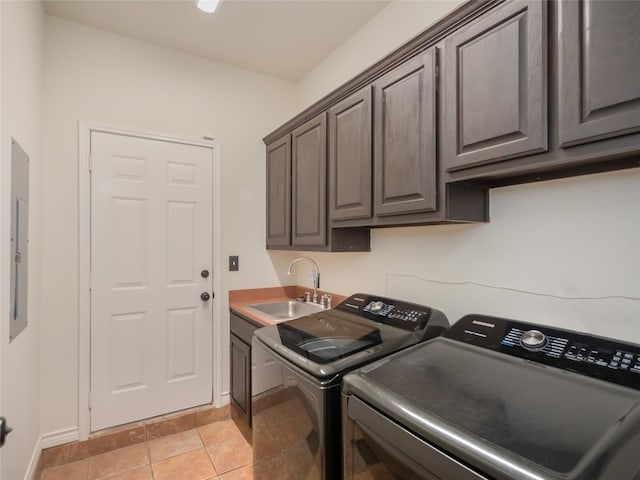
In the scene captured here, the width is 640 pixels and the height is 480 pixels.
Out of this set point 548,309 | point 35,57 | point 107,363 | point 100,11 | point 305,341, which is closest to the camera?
point 548,309

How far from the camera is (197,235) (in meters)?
2.58

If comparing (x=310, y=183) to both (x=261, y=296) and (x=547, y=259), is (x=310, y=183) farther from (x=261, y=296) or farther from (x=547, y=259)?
(x=547, y=259)

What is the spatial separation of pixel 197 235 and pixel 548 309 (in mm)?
2248

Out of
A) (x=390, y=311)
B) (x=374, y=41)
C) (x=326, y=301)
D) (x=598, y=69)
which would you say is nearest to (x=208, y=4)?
(x=374, y=41)

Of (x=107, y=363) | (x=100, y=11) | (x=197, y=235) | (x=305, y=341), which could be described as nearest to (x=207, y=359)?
(x=107, y=363)

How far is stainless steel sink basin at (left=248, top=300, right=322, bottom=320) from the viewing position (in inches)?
105

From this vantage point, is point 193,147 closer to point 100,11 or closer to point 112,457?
point 100,11

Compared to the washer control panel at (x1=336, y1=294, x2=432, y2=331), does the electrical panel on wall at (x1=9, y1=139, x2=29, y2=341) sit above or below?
above

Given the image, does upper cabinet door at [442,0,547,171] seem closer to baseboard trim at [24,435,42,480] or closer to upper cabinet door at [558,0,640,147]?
upper cabinet door at [558,0,640,147]

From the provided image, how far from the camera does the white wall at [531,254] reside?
1.11 metres

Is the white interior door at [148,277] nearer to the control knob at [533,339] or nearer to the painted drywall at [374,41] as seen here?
the painted drywall at [374,41]

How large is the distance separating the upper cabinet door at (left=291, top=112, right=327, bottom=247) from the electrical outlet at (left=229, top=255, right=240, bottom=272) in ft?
1.87

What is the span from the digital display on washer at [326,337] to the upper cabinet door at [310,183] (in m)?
0.55

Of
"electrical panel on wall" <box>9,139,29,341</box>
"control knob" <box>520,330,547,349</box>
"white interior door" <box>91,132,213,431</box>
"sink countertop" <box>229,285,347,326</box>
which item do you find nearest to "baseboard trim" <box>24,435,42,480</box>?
"white interior door" <box>91,132,213,431</box>
